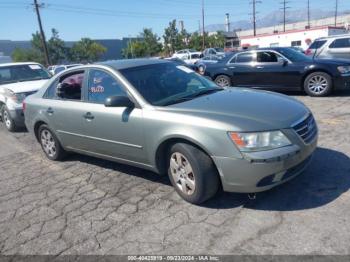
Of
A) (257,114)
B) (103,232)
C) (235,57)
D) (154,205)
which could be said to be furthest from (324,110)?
(103,232)

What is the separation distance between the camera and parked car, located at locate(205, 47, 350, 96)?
30.5ft

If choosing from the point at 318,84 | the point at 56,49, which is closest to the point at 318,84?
the point at 318,84

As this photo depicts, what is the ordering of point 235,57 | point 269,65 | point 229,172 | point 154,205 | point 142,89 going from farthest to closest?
point 235,57 → point 269,65 → point 142,89 → point 154,205 → point 229,172

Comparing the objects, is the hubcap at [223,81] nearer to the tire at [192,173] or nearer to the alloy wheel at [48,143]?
the alloy wheel at [48,143]

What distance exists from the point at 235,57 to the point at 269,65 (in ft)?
4.28

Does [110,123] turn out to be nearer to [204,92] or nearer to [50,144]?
[204,92]

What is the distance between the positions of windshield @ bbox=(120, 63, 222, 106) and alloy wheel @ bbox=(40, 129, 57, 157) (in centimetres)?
208

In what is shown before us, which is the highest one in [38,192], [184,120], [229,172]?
[184,120]

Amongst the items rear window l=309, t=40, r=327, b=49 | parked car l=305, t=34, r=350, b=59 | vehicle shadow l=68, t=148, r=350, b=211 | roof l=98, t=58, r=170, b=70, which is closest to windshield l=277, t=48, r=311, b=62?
parked car l=305, t=34, r=350, b=59

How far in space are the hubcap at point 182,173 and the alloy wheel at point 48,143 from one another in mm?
2668

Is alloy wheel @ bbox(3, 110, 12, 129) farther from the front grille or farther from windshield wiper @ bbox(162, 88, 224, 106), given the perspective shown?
Answer: the front grille

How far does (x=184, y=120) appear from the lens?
3748 mm

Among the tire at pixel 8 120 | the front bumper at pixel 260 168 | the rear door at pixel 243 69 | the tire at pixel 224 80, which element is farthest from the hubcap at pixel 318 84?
the tire at pixel 8 120

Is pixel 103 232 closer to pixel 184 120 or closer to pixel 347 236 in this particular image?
pixel 184 120
